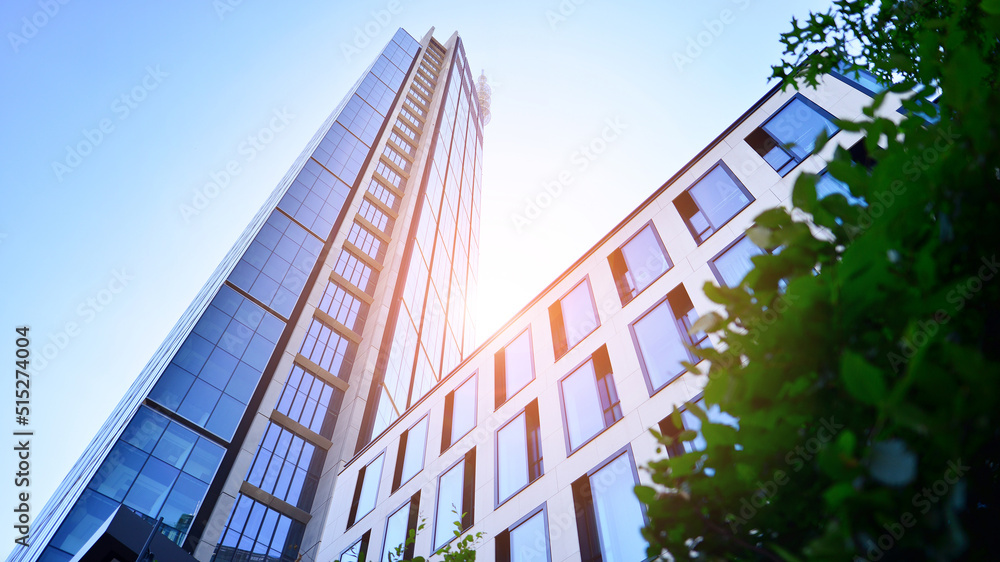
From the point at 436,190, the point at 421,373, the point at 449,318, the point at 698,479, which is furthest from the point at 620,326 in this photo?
the point at 436,190

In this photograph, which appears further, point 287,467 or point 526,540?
point 287,467

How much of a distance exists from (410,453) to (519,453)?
19.4 feet

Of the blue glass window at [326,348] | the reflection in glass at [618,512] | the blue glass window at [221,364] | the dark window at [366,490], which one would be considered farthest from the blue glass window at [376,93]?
the reflection in glass at [618,512]

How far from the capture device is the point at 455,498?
52.6ft

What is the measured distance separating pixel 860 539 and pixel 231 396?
34.2 meters

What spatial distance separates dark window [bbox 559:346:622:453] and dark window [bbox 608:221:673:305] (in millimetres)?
2039

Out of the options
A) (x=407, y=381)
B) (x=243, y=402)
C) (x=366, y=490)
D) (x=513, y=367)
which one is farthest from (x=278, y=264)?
(x=513, y=367)

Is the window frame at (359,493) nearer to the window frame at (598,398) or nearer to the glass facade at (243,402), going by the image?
the window frame at (598,398)

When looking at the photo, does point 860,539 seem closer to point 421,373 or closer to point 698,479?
point 698,479

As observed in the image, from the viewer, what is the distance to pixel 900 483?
6.06 ft

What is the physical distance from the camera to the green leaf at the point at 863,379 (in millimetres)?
1890

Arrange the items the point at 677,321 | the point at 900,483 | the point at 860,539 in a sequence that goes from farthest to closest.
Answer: the point at 677,321 < the point at 860,539 < the point at 900,483

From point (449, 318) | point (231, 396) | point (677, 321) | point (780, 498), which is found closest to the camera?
point (780, 498)

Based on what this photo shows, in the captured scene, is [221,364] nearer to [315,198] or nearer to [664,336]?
[315,198]
